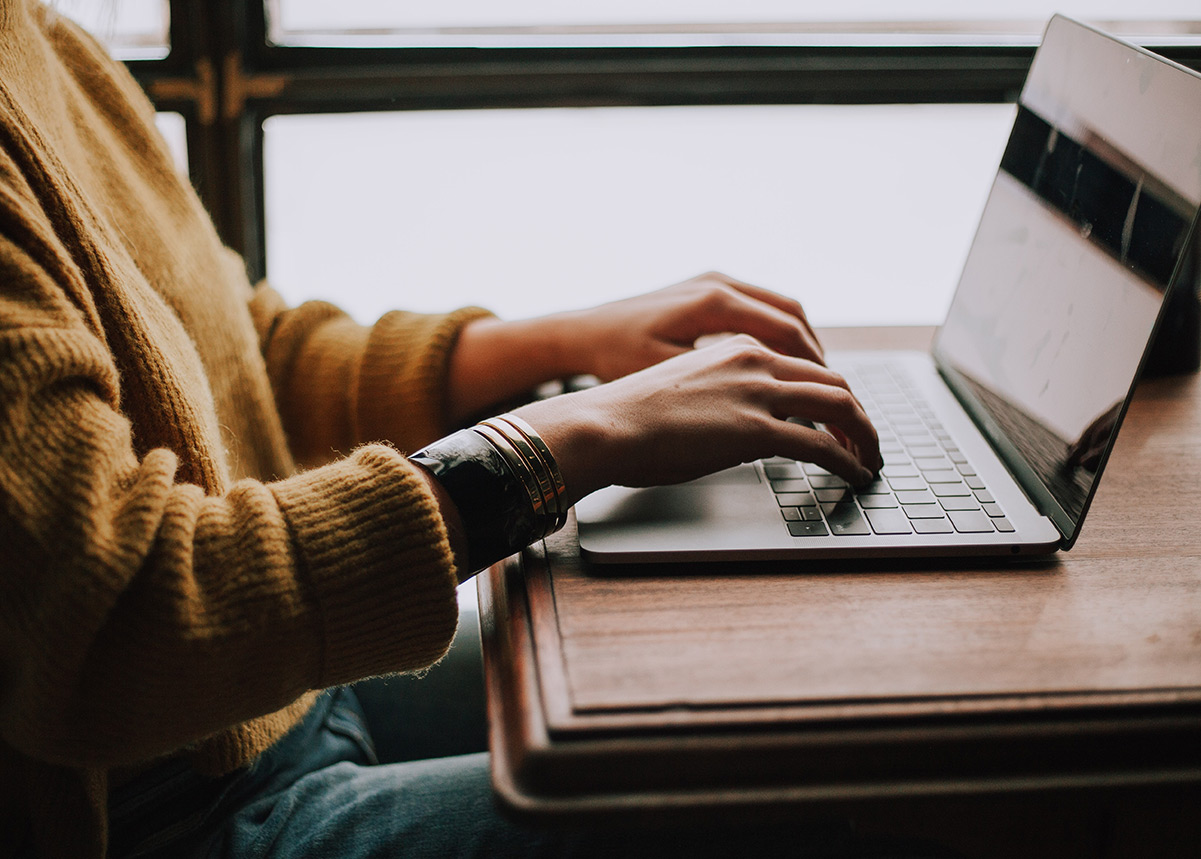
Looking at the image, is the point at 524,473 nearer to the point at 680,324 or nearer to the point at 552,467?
the point at 552,467

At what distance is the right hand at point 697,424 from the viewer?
604 mm

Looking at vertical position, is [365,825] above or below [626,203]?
below

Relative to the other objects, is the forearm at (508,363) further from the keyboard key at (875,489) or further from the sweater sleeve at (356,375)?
the keyboard key at (875,489)

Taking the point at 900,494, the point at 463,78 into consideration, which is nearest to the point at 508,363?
the point at 900,494

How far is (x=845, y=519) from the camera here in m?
0.62

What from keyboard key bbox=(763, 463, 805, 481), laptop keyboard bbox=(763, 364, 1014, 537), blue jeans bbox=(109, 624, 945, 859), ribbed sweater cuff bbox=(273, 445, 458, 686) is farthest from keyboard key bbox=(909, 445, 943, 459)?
ribbed sweater cuff bbox=(273, 445, 458, 686)

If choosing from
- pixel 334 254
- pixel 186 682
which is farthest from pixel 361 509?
pixel 334 254

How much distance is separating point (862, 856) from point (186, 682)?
416 millimetres

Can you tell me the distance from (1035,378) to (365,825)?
618 millimetres

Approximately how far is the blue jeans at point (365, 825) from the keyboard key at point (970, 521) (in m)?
0.21

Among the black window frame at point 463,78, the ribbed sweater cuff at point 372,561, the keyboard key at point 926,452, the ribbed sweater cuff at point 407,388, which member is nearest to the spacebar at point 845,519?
the keyboard key at point 926,452

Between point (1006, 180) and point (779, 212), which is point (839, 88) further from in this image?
point (1006, 180)

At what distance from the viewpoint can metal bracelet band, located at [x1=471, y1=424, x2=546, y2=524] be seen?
572 mm

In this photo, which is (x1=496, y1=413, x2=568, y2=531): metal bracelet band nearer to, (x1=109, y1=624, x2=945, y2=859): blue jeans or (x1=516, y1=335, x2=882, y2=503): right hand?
(x1=516, y1=335, x2=882, y2=503): right hand
